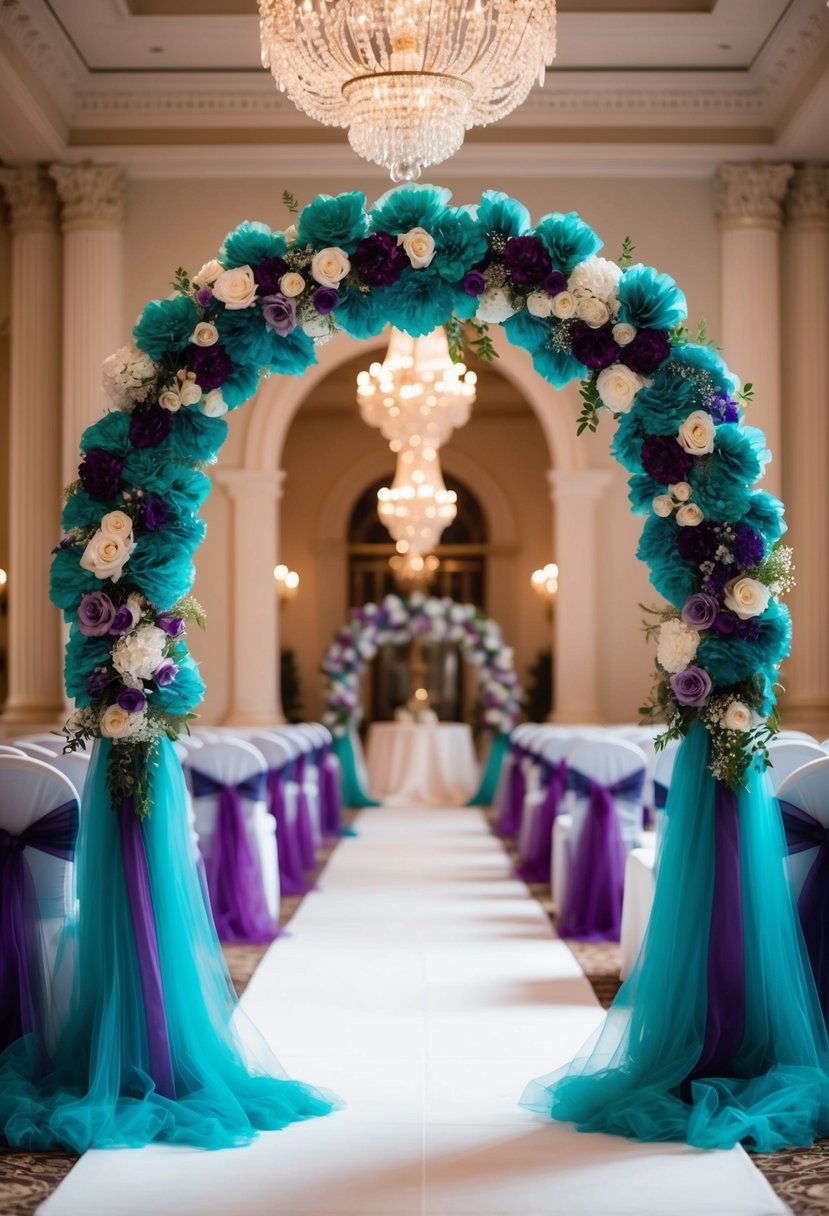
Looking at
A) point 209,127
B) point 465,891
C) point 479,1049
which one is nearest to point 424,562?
point 209,127

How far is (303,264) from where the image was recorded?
4.60 m

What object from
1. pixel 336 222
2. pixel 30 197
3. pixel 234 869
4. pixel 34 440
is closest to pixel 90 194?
pixel 30 197

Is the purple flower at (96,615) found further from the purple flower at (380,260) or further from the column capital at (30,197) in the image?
the column capital at (30,197)

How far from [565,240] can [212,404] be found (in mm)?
1276

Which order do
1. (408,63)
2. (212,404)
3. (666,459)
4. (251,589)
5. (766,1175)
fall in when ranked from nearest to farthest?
(766,1175) < (666,459) < (212,404) < (408,63) < (251,589)

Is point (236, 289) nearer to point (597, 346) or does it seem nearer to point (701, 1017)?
point (597, 346)

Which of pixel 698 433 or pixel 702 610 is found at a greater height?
pixel 698 433

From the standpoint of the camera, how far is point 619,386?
4.55 metres

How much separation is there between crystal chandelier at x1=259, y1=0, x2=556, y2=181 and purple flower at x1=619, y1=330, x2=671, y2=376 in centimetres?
306

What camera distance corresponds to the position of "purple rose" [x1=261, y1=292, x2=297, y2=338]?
4535mm

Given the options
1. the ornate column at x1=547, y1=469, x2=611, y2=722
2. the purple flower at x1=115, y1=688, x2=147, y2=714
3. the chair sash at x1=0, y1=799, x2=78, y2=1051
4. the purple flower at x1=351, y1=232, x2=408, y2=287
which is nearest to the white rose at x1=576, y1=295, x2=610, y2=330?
the purple flower at x1=351, y1=232, x2=408, y2=287

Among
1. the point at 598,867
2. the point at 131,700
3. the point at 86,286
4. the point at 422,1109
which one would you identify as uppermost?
the point at 86,286

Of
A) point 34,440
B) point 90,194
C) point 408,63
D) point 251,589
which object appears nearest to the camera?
point 408,63

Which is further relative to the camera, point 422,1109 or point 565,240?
point 565,240
